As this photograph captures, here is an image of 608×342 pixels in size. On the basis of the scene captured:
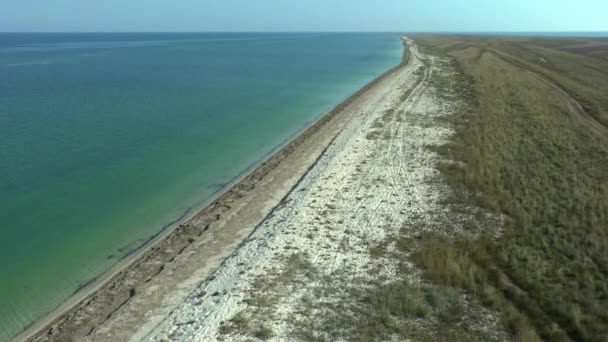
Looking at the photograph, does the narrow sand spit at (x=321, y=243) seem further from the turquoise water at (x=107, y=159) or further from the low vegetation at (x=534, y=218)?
the turquoise water at (x=107, y=159)

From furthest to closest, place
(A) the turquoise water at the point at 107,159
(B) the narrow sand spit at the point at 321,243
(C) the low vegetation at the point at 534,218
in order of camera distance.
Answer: (A) the turquoise water at the point at 107,159
(C) the low vegetation at the point at 534,218
(B) the narrow sand spit at the point at 321,243

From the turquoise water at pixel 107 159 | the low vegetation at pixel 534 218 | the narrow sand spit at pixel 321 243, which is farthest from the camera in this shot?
the turquoise water at pixel 107 159

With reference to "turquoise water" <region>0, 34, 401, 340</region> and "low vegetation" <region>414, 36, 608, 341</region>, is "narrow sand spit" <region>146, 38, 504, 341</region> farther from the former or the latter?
"turquoise water" <region>0, 34, 401, 340</region>

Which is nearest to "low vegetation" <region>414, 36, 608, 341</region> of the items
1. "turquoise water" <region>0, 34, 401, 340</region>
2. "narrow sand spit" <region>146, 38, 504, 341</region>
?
"narrow sand spit" <region>146, 38, 504, 341</region>

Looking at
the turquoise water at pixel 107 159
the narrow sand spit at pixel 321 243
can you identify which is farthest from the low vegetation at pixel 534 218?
the turquoise water at pixel 107 159

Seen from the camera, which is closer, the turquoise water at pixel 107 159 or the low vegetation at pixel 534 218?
the low vegetation at pixel 534 218
